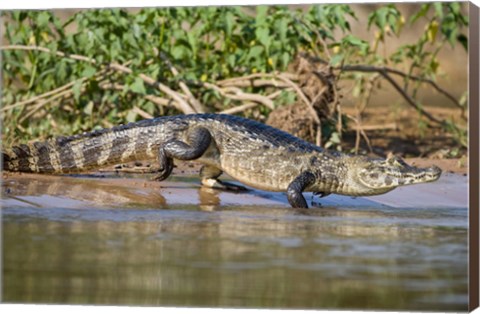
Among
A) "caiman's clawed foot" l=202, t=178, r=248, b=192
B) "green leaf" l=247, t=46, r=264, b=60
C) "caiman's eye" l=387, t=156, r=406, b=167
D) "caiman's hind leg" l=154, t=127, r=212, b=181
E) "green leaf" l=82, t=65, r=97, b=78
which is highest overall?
"green leaf" l=247, t=46, r=264, b=60

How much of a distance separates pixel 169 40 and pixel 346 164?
2904 mm

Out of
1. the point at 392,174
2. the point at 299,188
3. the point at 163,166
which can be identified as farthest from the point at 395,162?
the point at 163,166

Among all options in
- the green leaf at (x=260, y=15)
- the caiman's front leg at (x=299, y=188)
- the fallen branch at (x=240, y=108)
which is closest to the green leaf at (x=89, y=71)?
the fallen branch at (x=240, y=108)

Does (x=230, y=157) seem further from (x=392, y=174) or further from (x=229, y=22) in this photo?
(x=229, y=22)

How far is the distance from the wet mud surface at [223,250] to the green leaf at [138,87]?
80.5 inches

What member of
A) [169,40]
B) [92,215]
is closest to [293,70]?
[169,40]

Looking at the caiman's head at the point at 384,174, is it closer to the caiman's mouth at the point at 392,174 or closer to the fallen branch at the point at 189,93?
the caiman's mouth at the point at 392,174

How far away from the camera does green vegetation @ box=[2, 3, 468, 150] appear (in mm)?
8867

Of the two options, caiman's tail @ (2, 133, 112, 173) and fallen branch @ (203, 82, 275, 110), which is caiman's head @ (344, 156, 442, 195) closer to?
caiman's tail @ (2, 133, 112, 173)

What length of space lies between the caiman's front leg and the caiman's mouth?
0.35 metres

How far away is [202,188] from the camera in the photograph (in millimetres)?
7355

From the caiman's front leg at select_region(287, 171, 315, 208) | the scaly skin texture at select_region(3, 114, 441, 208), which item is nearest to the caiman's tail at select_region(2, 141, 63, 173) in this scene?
the scaly skin texture at select_region(3, 114, 441, 208)

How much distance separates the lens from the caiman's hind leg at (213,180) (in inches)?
292

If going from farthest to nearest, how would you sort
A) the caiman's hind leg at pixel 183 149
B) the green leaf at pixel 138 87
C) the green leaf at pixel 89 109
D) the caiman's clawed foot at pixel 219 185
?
1. the green leaf at pixel 89 109
2. the green leaf at pixel 138 87
3. the caiman's clawed foot at pixel 219 185
4. the caiman's hind leg at pixel 183 149
